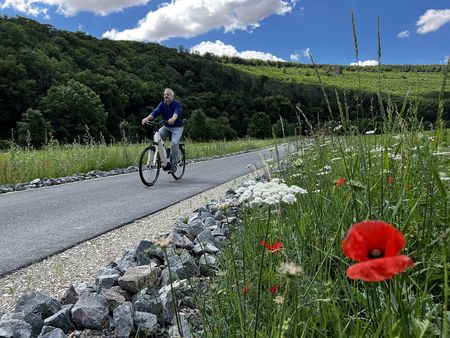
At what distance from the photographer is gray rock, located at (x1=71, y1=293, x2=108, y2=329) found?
7.20 ft

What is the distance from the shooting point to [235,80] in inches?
4638

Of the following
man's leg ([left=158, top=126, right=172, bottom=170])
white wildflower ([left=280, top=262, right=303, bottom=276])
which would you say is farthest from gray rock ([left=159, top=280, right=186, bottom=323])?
man's leg ([left=158, top=126, right=172, bottom=170])

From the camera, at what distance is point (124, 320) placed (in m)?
2.10

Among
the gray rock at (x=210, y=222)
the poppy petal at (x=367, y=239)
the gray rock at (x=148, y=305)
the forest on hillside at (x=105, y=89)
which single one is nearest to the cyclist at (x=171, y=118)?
the gray rock at (x=210, y=222)

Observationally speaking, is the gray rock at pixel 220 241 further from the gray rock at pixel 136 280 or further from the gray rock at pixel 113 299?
the gray rock at pixel 113 299

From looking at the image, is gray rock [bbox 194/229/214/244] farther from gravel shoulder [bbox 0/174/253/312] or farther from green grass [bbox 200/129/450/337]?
gravel shoulder [bbox 0/174/253/312]

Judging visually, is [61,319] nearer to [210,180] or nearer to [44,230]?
[44,230]

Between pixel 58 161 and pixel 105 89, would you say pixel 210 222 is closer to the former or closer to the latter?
pixel 58 161

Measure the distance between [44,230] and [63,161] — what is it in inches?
301

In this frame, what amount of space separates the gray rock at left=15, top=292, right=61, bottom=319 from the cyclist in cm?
727

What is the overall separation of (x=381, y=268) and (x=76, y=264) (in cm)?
344

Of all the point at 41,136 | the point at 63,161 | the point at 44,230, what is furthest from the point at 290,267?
→ the point at 41,136

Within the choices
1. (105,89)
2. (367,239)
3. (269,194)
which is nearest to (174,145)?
(269,194)

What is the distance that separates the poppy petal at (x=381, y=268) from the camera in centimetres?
58
